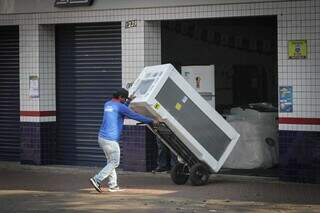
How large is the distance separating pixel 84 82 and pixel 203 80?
2.80m

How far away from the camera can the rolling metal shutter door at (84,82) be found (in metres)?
15.6

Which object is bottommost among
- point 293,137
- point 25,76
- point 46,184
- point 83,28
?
point 46,184

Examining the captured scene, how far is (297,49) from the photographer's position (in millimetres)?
13109

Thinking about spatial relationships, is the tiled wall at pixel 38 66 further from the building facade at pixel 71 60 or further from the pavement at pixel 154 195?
the pavement at pixel 154 195

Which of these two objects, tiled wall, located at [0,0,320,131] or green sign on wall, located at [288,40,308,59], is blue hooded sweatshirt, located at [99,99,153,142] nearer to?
tiled wall, located at [0,0,320,131]

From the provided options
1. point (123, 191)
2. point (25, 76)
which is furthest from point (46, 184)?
point (25, 76)

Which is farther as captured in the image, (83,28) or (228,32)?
(228,32)

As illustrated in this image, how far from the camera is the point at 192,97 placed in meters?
12.6

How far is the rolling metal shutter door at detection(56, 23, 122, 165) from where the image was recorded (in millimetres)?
15633

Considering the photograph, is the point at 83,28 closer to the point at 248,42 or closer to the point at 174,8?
the point at 174,8

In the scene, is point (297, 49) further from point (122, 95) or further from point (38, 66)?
point (38, 66)

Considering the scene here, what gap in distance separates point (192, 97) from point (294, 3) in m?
2.47

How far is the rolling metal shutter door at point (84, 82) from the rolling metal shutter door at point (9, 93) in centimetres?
110

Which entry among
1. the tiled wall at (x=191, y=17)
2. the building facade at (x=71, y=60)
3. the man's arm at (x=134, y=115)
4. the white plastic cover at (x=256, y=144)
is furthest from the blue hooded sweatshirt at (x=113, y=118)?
the white plastic cover at (x=256, y=144)
